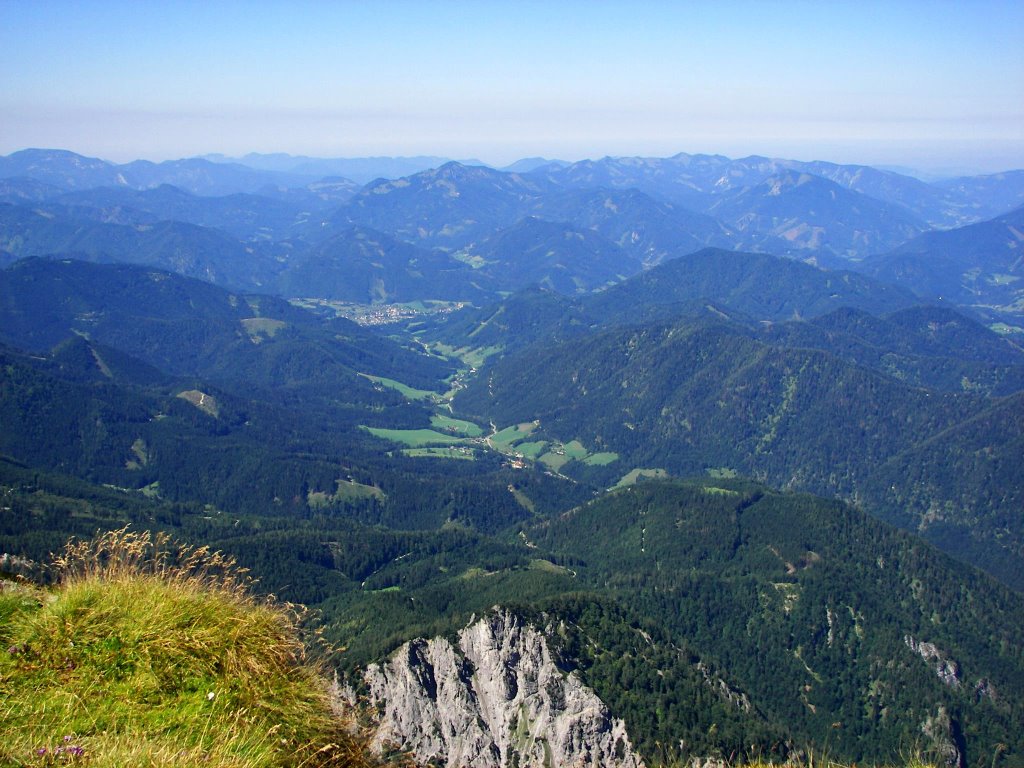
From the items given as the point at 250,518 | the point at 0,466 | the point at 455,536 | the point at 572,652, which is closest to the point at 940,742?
the point at 572,652

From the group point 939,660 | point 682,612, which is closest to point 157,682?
point 682,612

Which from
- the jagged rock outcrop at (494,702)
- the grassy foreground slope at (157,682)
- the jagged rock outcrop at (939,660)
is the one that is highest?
the grassy foreground slope at (157,682)

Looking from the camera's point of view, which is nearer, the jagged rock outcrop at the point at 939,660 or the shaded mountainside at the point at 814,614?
the shaded mountainside at the point at 814,614

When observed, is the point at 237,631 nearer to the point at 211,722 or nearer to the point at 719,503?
the point at 211,722

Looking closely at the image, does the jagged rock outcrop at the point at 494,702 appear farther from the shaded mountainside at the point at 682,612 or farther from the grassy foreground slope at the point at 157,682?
the grassy foreground slope at the point at 157,682

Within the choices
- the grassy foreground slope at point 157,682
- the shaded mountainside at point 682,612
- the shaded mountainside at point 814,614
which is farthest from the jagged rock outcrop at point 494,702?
the grassy foreground slope at point 157,682

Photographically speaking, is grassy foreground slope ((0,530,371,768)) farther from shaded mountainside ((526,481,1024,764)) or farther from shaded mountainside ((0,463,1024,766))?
shaded mountainside ((526,481,1024,764))
